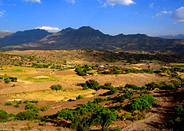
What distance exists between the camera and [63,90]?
4259cm

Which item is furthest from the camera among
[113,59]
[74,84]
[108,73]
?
[113,59]

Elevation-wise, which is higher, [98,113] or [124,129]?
[98,113]

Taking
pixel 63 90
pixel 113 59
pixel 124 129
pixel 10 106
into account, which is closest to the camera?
pixel 124 129

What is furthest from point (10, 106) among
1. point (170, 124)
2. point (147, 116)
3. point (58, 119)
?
point (170, 124)

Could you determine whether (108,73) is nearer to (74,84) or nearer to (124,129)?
(74,84)

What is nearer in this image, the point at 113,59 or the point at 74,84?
the point at 74,84

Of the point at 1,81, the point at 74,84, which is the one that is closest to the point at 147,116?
the point at 74,84

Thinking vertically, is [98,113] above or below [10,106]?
above

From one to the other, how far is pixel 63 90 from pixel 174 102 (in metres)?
28.0

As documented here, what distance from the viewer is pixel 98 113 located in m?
16.7

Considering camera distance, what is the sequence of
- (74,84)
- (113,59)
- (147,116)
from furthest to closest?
(113,59), (74,84), (147,116)

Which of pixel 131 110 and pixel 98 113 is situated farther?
pixel 131 110

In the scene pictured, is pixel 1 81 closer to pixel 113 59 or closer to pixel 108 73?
pixel 108 73

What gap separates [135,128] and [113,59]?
96846 millimetres
